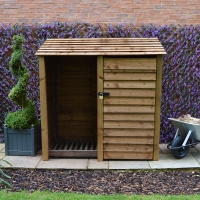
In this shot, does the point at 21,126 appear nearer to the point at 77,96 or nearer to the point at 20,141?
the point at 20,141

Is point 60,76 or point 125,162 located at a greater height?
point 60,76

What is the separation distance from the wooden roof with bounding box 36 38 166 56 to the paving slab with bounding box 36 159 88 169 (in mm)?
1679

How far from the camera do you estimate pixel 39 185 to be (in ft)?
11.8

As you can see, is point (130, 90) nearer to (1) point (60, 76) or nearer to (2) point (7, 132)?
(1) point (60, 76)

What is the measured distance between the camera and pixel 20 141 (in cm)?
451

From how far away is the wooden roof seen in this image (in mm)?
4031

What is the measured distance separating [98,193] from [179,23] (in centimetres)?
354

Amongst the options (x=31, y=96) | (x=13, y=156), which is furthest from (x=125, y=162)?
(x=31, y=96)

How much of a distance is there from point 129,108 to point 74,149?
1.27 m

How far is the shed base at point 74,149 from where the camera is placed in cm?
441

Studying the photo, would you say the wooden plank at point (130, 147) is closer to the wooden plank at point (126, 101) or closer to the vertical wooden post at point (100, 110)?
the vertical wooden post at point (100, 110)

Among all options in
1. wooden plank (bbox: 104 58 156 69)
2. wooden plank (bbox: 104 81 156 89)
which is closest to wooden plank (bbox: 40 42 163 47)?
wooden plank (bbox: 104 58 156 69)

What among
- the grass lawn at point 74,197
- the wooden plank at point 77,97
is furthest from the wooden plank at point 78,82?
the grass lawn at point 74,197

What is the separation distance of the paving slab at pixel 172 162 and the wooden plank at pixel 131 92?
1.06 metres
